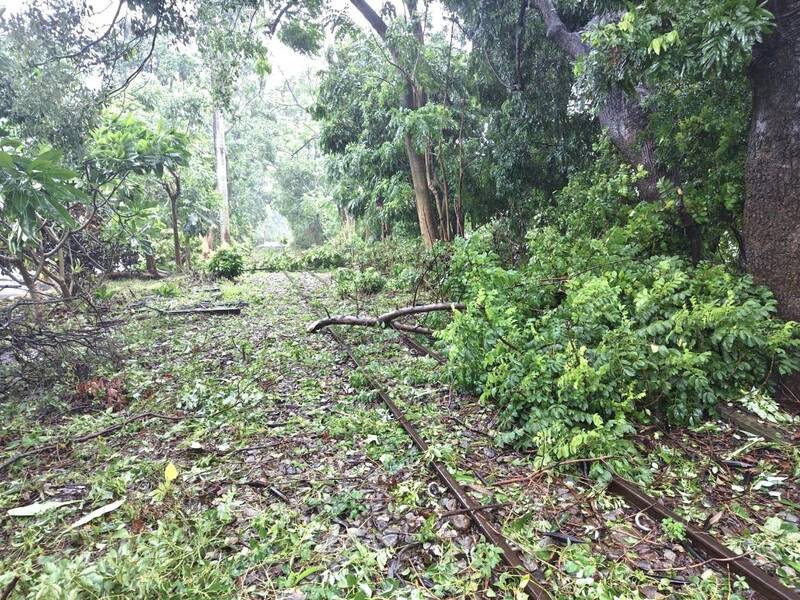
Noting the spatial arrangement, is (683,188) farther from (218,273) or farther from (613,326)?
(218,273)

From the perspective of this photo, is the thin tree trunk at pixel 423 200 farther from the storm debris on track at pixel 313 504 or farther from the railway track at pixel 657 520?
the railway track at pixel 657 520

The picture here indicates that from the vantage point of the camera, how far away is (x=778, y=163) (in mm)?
3945

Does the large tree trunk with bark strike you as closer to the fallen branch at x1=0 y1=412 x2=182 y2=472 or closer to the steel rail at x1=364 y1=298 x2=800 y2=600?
the steel rail at x1=364 y1=298 x2=800 y2=600

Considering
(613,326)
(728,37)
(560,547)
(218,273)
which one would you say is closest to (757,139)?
(728,37)

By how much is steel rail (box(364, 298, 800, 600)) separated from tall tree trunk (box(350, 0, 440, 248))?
890cm

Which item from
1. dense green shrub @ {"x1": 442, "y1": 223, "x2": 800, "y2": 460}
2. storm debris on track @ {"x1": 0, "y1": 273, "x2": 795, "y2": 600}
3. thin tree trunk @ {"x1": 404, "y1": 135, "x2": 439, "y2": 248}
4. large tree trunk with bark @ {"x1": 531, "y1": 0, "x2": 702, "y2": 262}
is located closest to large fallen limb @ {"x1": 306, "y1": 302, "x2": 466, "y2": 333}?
storm debris on track @ {"x1": 0, "y1": 273, "x2": 795, "y2": 600}

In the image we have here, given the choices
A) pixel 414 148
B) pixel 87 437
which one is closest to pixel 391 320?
pixel 87 437

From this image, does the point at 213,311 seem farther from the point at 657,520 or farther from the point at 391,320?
the point at 657,520

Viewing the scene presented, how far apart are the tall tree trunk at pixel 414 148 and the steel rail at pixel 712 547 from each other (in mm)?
A: 8895

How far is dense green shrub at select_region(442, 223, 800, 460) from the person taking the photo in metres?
3.53

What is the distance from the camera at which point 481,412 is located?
433cm

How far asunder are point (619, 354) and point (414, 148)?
840 cm

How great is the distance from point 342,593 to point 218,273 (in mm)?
13523

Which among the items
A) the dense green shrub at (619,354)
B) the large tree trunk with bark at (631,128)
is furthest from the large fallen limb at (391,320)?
the large tree trunk with bark at (631,128)
